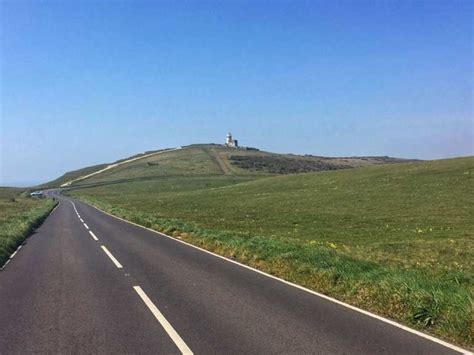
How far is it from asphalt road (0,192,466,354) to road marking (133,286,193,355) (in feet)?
0.06

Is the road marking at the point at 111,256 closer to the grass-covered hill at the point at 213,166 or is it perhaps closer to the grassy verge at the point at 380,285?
the grassy verge at the point at 380,285

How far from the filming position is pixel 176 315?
9.20m

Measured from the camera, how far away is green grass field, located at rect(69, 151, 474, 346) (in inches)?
369

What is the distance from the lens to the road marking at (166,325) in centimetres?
723

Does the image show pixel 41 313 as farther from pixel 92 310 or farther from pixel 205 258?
pixel 205 258

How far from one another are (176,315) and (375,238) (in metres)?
16.1

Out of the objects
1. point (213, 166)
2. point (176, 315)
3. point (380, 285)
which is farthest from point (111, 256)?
point (213, 166)

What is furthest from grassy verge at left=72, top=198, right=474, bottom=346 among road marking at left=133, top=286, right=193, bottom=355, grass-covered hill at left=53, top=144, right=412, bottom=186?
grass-covered hill at left=53, top=144, right=412, bottom=186

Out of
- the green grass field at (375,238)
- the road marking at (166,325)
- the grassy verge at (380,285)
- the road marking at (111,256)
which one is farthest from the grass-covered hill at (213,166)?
the road marking at (166,325)

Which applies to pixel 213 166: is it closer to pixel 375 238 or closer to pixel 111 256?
pixel 375 238

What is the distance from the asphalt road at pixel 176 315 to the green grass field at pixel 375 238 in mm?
858

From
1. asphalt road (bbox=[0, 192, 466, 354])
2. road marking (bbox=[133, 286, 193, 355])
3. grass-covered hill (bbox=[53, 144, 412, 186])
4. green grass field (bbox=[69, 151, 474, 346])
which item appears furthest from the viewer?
grass-covered hill (bbox=[53, 144, 412, 186])

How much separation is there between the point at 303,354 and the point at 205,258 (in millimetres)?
10353

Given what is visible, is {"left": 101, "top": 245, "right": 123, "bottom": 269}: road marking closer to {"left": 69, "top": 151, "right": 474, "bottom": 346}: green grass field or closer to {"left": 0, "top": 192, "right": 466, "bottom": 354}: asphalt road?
{"left": 0, "top": 192, "right": 466, "bottom": 354}: asphalt road
